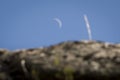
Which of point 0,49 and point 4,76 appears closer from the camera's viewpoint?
point 4,76

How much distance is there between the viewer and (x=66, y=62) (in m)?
5.50

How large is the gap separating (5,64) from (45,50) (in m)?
0.84

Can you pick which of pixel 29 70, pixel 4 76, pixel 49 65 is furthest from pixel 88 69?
pixel 4 76

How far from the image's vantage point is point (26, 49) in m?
6.38

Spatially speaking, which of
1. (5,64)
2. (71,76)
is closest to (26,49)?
(5,64)

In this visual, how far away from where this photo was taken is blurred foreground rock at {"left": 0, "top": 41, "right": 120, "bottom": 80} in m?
5.31

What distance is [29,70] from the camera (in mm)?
5676

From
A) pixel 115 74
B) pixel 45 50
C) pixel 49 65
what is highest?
pixel 45 50

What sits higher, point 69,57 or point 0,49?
point 0,49

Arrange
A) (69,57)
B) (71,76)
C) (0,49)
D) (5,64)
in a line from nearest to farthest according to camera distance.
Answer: (71,76) → (69,57) → (5,64) → (0,49)

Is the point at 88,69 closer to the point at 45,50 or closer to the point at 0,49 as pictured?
the point at 45,50

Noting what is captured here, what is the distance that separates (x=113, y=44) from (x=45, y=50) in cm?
136

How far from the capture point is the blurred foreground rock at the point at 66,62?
17.4ft

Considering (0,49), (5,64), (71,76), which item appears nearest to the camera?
(71,76)
